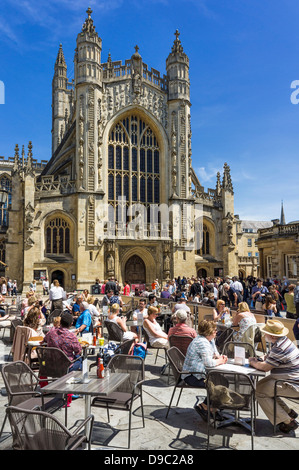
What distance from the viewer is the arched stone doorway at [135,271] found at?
1136 inches

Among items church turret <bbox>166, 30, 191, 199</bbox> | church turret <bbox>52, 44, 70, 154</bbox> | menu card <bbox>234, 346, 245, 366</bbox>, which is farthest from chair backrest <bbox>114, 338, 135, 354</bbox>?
church turret <bbox>52, 44, 70, 154</bbox>

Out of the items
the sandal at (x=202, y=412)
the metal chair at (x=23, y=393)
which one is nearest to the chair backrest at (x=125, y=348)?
the metal chair at (x=23, y=393)

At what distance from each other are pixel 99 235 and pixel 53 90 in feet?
90.7

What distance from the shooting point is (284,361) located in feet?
16.0

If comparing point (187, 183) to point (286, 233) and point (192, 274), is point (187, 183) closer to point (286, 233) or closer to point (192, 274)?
point (192, 274)

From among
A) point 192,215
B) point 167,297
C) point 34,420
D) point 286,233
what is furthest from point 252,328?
point 192,215

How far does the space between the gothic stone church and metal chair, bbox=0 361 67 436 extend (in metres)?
21.1

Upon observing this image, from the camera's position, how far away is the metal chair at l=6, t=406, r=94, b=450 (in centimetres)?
318

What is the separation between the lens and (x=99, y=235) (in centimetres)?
2666

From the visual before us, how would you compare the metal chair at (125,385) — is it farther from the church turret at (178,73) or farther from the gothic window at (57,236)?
the church turret at (178,73)

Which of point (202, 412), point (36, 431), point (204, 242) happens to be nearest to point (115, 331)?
point (202, 412)

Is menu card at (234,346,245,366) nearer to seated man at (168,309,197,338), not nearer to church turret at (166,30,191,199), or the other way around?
seated man at (168,309,197,338)

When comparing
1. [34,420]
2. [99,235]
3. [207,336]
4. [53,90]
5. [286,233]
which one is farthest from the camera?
[53,90]
